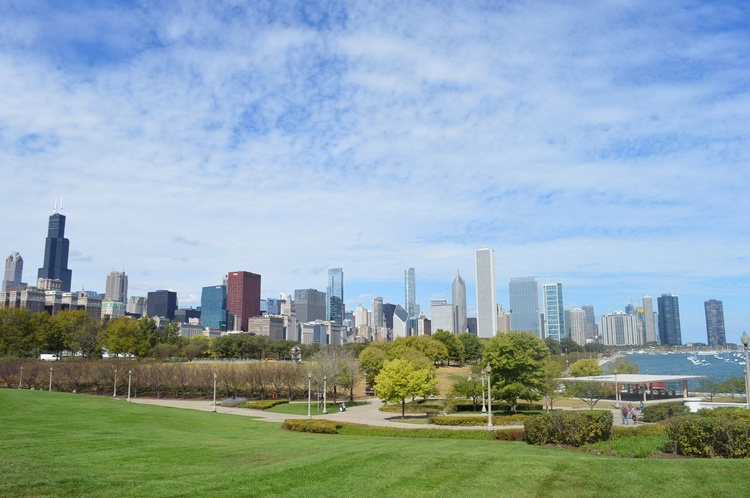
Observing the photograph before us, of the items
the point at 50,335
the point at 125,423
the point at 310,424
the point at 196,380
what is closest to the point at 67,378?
the point at 196,380

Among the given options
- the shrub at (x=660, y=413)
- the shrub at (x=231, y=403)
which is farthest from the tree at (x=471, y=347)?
the shrub at (x=660, y=413)

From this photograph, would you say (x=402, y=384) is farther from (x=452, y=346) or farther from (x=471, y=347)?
(x=471, y=347)

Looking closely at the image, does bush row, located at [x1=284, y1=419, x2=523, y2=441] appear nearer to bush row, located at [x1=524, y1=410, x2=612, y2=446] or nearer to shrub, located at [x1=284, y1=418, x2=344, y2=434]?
shrub, located at [x1=284, y1=418, x2=344, y2=434]

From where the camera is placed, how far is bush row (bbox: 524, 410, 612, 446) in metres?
22.2

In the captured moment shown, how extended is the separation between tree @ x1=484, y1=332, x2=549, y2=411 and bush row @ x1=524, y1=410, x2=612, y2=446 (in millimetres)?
28705

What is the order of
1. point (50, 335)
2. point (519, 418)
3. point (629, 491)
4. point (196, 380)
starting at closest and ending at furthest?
point (629, 491) < point (519, 418) < point (196, 380) < point (50, 335)

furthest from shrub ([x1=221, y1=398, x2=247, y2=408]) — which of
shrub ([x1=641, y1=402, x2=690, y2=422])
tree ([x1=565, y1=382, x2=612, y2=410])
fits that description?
shrub ([x1=641, y1=402, x2=690, y2=422])

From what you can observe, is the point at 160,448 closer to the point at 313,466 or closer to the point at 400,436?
the point at 313,466

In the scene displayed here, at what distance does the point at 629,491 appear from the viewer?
544 inches

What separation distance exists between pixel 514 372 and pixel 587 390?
1190 centimetres

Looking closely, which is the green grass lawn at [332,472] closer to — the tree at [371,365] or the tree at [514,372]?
the tree at [514,372]

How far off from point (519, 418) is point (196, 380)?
170 ft

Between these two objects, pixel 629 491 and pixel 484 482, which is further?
pixel 484 482

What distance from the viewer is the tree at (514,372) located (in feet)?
169
